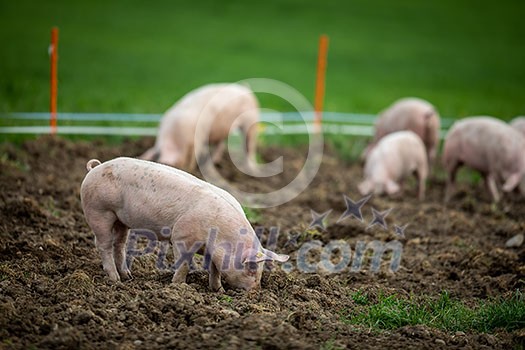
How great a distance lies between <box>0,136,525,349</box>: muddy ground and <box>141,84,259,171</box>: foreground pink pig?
1001 mm

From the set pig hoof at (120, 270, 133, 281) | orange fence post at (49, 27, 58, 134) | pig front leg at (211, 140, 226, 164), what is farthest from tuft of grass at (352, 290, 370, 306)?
orange fence post at (49, 27, 58, 134)

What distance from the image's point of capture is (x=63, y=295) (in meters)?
4.97

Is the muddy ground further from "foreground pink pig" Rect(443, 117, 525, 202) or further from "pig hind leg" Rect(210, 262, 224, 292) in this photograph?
"foreground pink pig" Rect(443, 117, 525, 202)

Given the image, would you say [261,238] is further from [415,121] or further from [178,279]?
[415,121]

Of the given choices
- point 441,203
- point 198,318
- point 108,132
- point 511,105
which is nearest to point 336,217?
point 441,203

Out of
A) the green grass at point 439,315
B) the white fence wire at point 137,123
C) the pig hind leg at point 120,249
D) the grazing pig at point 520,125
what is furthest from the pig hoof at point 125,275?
the grazing pig at point 520,125

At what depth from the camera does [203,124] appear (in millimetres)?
10164

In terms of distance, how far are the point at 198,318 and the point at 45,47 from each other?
16825 millimetres

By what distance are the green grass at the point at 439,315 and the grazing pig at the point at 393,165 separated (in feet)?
14.0

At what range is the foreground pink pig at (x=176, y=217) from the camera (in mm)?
5230

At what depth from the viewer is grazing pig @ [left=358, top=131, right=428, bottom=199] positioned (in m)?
9.86

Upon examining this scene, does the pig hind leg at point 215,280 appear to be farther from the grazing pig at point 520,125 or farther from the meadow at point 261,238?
the grazing pig at point 520,125

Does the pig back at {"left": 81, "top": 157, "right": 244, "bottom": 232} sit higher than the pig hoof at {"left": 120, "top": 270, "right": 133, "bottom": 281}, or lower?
higher

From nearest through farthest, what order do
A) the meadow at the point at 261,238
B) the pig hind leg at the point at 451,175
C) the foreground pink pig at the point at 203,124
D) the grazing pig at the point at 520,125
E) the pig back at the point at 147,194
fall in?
the meadow at the point at 261,238 → the pig back at the point at 147,194 → the foreground pink pig at the point at 203,124 → the pig hind leg at the point at 451,175 → the grazing pig at the point at 520,125
